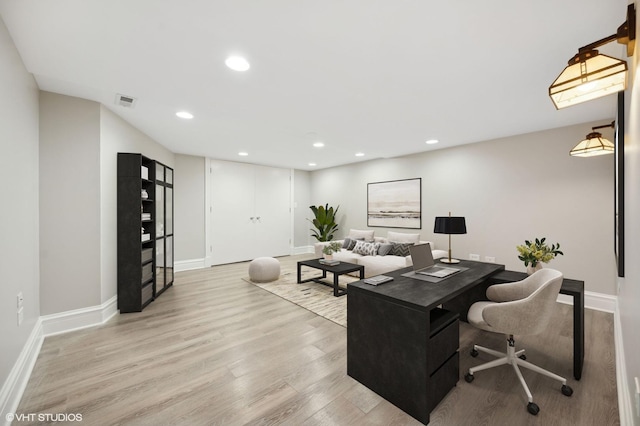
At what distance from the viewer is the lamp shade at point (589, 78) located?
1093 millimetres

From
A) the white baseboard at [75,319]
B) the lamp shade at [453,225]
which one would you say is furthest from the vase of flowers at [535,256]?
the white baseboard at [75,319]

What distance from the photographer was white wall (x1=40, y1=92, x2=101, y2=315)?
2588 millimetres

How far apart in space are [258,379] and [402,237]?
12.7 feet

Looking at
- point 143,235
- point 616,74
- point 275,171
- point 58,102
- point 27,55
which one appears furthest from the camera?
point 275,171

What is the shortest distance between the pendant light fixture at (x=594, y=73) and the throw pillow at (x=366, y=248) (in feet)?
13.1

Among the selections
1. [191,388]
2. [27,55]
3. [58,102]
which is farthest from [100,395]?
[58,102]

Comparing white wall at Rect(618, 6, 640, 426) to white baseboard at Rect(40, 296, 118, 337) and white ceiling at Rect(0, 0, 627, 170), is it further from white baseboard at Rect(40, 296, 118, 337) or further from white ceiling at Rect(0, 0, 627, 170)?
white baseboard at Rect(40, 296, 118, 337)

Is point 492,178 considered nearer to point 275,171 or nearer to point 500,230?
point 500,230

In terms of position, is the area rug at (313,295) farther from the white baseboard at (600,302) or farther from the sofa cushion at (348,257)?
the white baseboard at (600,302)

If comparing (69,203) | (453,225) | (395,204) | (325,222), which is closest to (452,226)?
(453,225)

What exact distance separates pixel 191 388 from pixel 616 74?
9.65 ft

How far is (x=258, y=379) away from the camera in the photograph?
1.96 metres

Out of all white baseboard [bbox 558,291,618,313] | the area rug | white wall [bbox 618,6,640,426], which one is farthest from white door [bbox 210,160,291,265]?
white wall [bbox 618,6,640,426]

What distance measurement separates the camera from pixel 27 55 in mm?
1999
